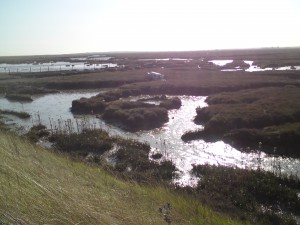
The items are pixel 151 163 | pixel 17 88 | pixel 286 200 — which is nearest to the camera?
pixel 286 200

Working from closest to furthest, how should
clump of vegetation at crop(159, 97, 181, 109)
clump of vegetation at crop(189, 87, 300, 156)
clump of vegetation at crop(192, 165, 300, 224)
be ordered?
clump of vegetation at crop(192, 165, 300, 224)
clump of vegetation at crop(189, 87, 300, 156)
clump of vegetation at crop(159, 97, 181, 109)

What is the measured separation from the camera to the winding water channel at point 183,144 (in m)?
18.9

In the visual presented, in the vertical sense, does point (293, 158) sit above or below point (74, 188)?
below

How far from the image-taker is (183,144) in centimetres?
2352

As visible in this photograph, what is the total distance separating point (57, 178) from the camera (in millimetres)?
6734

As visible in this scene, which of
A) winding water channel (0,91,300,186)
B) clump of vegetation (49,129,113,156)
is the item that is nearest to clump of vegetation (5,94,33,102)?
winding water channel (0,91,300,186)

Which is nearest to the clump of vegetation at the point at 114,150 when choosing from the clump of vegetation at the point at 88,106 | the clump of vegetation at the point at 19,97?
the clump of vegetation at the point at 88,106

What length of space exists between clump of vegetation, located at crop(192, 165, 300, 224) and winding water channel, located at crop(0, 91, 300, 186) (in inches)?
47.8

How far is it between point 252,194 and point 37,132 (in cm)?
1834

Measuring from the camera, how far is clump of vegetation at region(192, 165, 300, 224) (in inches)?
482

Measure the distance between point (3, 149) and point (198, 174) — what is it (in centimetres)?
1153

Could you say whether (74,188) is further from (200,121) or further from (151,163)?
(200,121)

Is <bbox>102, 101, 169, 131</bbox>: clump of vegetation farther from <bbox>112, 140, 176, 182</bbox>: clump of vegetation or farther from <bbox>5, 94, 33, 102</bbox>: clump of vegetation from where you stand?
<bbox>5, 94, 33, 102</bbox>: clump of vegetation

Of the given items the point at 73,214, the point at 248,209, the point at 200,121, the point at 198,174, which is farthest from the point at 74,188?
the point at 200,121
